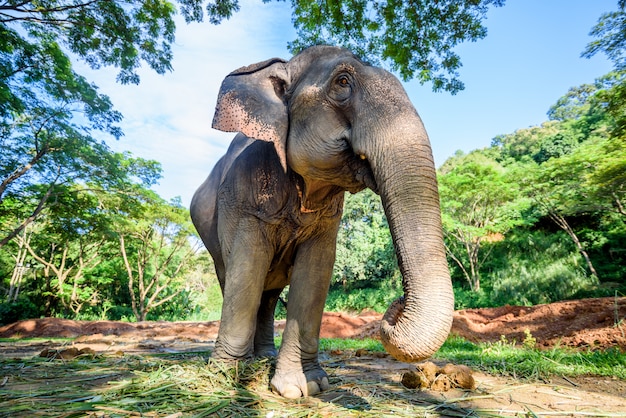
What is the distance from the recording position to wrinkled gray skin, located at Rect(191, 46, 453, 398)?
6.22 ft

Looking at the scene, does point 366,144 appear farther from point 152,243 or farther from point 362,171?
point 152,243

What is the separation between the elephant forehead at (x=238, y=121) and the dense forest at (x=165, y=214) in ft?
17.4

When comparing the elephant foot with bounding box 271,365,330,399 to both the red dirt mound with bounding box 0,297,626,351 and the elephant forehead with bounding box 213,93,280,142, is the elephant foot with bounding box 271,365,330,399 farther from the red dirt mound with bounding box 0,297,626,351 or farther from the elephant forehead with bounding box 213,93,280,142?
the red dirt mound with bounding box 0,297,626,351

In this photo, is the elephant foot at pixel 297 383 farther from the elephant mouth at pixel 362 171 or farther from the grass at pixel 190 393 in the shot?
the elephant mouth at pixel 362 171

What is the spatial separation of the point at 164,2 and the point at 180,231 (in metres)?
15.6

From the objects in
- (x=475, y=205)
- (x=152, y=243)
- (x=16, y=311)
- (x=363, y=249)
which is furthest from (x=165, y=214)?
(x=475, y=205)

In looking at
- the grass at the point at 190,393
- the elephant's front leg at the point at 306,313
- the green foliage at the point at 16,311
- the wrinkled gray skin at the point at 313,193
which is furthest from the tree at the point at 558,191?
the green foliage at the point at 16,311

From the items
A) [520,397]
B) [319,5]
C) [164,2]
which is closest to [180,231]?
[164,2]

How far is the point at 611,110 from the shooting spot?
8.66 m

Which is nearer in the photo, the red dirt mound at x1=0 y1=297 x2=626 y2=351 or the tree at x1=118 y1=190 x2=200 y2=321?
the red dirt mound at x1=0 y1=297 x2=626 y2=351

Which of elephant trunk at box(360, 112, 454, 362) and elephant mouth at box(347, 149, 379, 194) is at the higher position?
elephant mouth at box(347, 149, 379, 194)

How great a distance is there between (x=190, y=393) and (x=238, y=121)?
1774mm

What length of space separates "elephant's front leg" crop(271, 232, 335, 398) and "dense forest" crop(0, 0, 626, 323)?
209 inches

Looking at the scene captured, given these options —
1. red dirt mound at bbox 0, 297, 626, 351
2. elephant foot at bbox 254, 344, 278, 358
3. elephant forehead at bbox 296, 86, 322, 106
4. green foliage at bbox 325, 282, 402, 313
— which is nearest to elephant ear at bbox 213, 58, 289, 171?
elephant forehead at bbox 296, 86, 322, 106
